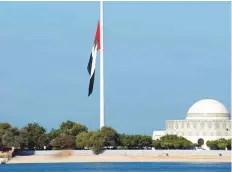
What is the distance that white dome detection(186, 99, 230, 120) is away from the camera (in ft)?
453

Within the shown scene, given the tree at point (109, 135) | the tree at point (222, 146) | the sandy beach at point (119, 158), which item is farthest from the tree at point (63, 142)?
the tree at point (222, 146)

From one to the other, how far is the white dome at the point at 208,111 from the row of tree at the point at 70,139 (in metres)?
17.3

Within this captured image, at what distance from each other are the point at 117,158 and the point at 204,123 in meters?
35.4

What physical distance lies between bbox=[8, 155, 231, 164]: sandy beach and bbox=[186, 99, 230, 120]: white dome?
2935 centimetres

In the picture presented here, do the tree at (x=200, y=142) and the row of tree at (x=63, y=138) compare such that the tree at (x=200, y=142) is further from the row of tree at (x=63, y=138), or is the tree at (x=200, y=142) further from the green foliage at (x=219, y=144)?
the row of tree at (x=63, y=138)

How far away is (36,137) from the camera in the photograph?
109 m

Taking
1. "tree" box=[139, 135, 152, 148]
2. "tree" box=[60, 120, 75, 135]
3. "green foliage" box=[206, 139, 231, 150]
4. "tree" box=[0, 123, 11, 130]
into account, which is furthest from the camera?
"green foliage" box=[206, 139, 231, 150]

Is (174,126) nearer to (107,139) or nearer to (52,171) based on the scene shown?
(107,139)

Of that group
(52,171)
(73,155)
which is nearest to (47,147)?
(73,155)

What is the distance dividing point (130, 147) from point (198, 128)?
76.4 ft

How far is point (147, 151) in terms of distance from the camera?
356 feet

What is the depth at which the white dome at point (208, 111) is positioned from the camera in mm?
138125

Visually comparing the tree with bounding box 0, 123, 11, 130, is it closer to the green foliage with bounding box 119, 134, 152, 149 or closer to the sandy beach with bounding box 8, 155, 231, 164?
the sandy beach with bounding box 8, 155, 231, 164

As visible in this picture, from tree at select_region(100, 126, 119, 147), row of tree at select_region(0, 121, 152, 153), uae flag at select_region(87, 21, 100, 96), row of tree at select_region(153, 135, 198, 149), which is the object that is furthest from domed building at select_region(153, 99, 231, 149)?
uae flag at select_region(87, 21, 100, 96)
